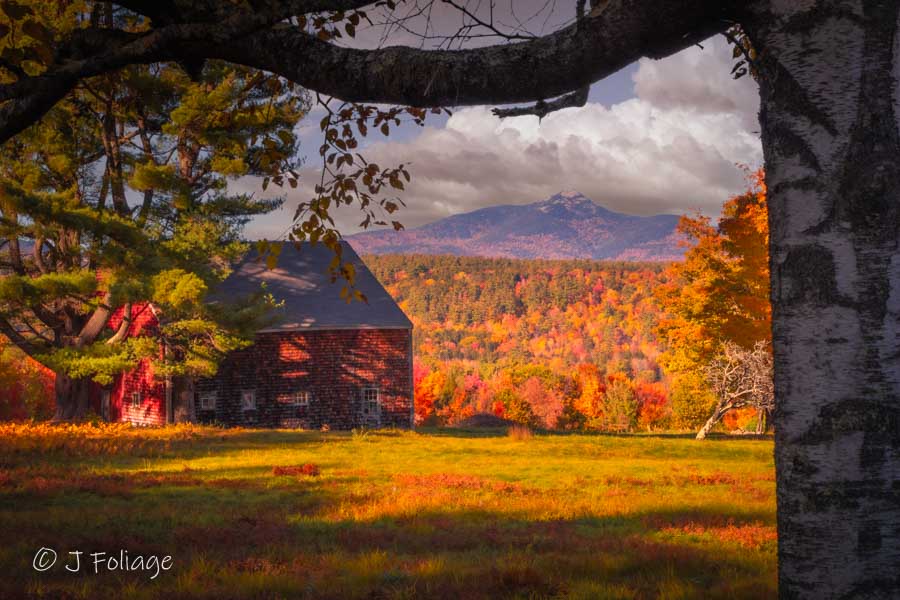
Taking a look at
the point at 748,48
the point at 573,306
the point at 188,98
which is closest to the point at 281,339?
the point at 188,98

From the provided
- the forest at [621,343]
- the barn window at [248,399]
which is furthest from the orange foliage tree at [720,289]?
the barn window at [248,399]

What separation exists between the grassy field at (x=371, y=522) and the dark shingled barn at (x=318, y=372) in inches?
453

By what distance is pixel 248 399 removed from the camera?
1277 inches

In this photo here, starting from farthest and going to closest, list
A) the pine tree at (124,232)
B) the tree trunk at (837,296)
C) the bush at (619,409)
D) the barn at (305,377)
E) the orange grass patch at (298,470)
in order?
1. the bush at (619,409)
2. the barn at (305,377)
3. the pine tree at (124,232)
4. the orange grass patch at (298,470)
5. the tree trunk at (837,296)

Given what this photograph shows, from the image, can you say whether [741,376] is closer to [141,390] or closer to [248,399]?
[248,399]

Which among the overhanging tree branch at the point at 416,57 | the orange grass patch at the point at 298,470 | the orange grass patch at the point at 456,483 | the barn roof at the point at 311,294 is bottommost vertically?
the orange grass patch at the point at 456,483

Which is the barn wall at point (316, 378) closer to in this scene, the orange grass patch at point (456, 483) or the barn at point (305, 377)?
the barn at point (305, 377)

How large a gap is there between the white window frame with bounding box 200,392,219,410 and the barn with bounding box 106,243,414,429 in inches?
1.7

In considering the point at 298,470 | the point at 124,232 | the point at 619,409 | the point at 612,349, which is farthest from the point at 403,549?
the point at 612,349

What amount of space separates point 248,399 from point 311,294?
18.2 feet

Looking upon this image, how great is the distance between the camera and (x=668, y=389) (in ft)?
351

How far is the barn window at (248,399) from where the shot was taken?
32.4m

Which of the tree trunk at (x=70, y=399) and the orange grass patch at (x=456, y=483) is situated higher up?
the tree trunk at (x=70, y=399)

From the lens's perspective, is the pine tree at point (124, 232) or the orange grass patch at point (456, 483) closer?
the orange grass patch at point (456, 483)
